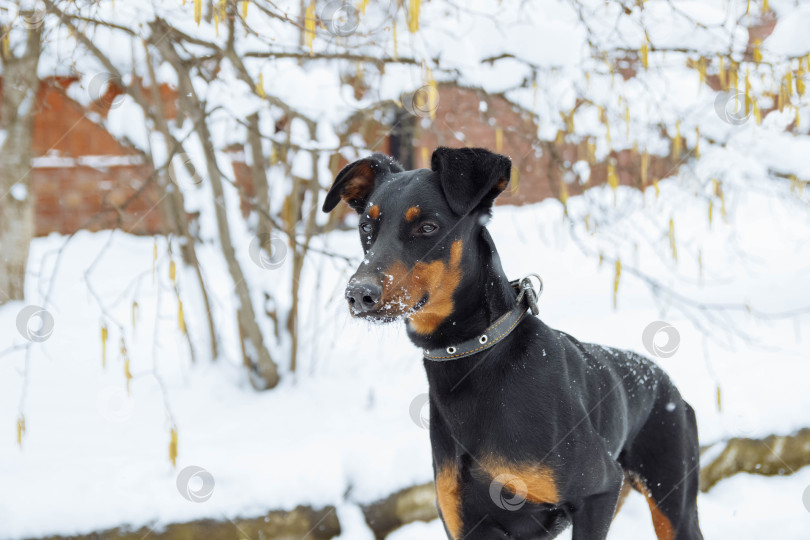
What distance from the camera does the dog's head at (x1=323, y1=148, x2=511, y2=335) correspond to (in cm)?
220

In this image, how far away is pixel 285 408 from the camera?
4.47 meters

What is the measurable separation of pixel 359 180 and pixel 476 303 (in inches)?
30.0

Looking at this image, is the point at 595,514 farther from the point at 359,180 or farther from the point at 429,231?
the point at 359,180

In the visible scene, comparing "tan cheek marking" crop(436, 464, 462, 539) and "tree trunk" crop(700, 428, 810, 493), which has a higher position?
"tan cheek marking" crop(436, 464, 462, 539)

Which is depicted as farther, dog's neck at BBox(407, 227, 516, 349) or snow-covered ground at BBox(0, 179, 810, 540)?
snow-covered ground at BBox(0, 179, 810, 540)

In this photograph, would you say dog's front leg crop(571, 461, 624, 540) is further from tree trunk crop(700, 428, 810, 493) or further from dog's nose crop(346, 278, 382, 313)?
tree trunk crop(700, 428, 810, 493)

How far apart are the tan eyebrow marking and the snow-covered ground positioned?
384 mm

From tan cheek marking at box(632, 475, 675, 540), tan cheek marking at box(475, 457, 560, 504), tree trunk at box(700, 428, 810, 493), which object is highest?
tan cheek marking at box(475, 457, 560, 504)

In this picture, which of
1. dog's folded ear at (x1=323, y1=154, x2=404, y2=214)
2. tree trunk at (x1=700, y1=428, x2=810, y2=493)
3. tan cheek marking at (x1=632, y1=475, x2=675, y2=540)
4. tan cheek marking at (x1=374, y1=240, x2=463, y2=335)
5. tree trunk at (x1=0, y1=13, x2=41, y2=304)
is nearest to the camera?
tan cheek marking at (x1=374, y1=240, x2=463, y2=335)

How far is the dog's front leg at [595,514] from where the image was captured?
2.27m

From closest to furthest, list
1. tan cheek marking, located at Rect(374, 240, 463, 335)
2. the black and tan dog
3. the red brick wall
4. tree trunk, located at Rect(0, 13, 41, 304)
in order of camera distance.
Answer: tan cheek marking, located at Rect(374, 240, 463, 335), the black and tan dog, tree trunk, located at Rect(0, 13, 41, 304), the red brick wall

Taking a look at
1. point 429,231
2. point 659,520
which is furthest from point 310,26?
point 659,520

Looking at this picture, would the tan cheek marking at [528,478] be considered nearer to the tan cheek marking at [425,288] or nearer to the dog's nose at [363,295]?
the tan cheek marking at [425,288]

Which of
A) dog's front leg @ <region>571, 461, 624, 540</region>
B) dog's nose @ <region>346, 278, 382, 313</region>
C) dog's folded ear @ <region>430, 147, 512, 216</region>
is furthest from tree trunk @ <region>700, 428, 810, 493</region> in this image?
dog's nose @ <region>346, 278, 382, 313</region>
